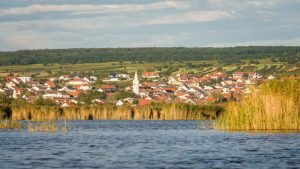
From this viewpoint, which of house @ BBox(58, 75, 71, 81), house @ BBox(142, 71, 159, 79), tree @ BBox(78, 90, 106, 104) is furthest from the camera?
house @ BBox(142, 71, 159, 79)

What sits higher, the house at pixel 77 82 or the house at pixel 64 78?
the house at pixel 64 78

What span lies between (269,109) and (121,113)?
32.4 m

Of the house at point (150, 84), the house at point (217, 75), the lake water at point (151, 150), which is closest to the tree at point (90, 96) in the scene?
the house at point (150, 84)

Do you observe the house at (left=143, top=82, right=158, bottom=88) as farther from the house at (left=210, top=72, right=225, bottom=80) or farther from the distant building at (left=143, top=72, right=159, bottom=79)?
the distant building at (left=143, top=72, right=159, bottom=79)

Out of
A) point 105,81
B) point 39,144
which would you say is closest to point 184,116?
point 39,144

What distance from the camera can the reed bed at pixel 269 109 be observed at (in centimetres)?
4378

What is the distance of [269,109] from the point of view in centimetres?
4359

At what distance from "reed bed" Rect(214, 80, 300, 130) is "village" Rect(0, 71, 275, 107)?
7856cm

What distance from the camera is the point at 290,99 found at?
4406cm

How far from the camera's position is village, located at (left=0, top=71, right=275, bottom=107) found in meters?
137

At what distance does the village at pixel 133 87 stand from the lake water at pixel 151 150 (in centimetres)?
8127

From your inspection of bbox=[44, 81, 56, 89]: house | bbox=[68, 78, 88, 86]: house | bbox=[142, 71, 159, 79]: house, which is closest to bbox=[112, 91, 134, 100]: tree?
bbox=[44, 81, 56, 89]: house

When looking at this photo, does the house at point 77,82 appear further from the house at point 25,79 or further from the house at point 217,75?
the house at point 217,75

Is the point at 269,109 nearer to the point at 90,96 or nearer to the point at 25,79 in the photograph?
the point at 90,96
